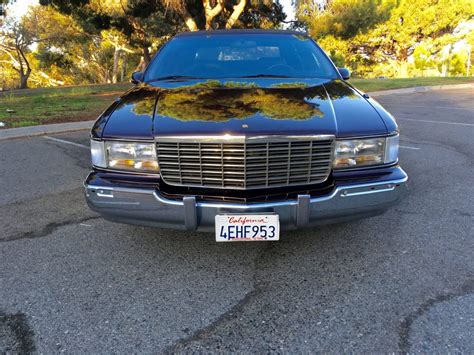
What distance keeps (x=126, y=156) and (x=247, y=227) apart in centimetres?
94

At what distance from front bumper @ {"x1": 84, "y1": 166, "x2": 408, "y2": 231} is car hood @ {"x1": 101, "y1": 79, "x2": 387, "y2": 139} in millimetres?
361

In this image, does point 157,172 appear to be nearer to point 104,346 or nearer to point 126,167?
point 126,167

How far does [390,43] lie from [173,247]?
38.9m

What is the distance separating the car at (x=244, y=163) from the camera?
2414 millimetres

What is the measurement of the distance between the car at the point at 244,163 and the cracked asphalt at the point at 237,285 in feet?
1.23

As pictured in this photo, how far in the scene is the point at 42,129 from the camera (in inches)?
308

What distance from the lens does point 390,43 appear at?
Result: 36562 mm

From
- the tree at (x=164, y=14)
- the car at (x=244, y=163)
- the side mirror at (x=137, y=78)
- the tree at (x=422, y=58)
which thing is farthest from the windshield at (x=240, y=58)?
the tree at (x=422, y=58)

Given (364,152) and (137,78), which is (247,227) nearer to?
(364,152)

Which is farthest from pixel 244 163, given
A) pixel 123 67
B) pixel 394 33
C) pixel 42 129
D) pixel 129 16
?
pixel 123 67

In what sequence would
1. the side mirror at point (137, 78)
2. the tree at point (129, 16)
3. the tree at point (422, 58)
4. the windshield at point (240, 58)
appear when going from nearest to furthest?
1. the windshield at point (240, 58)
2. the side mirror at point (137, 78)
3. the tree at point (129, 16)
4. the tree at point (422, 58)

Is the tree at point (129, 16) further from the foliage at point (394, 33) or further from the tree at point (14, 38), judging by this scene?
the foliage at point (394, 33)

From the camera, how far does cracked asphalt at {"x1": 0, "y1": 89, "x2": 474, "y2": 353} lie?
204 cm

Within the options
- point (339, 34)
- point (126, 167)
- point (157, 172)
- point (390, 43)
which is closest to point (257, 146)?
point (157, 172)
